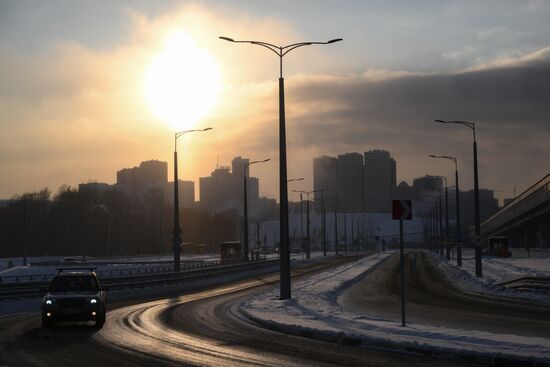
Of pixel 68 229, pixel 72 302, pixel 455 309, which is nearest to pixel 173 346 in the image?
pixel 72 302

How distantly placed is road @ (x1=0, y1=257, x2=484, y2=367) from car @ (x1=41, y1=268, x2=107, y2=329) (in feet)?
1.24

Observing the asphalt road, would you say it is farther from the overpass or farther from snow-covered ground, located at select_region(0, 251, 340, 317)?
the overpass

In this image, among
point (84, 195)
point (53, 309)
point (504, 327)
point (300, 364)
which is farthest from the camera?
point (84, 195)

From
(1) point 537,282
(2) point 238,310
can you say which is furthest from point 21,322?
(1) point 537,282

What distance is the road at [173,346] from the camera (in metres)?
15.4

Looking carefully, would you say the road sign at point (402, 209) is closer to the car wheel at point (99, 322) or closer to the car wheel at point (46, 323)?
the car wheel at point (99, 322)

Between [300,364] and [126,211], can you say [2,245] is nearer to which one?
[126,211]

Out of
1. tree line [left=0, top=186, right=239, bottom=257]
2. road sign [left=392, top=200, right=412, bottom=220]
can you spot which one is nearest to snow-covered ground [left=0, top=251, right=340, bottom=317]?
road sign [left=392, top=200, right=412, bottom=220]

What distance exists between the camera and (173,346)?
718 inches

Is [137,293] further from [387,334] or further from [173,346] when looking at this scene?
[387,334]

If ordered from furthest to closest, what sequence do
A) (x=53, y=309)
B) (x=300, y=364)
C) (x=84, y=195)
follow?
1. (x=84, y=195)
2. (x=53, y=309)
3. (x=300, y=364)

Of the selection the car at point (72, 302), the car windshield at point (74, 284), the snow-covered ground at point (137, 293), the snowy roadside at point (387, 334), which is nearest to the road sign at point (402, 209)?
the snowy roadside at point (387, 334)

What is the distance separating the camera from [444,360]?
1517 cm

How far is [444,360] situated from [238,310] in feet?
50.5
